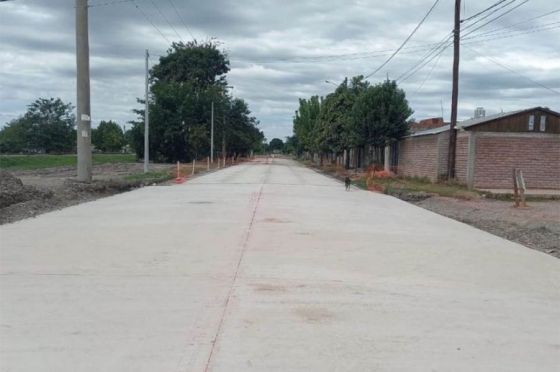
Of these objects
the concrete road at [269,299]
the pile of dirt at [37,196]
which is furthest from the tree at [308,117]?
the concrete road at [269,299]

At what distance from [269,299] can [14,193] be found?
11.5 meters

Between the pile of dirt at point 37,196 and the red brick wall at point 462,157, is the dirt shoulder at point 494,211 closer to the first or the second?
the red brick wall at point 462,157

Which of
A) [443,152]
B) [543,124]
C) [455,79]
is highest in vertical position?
[455,79]

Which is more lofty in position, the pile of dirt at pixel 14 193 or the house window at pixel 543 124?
the house window at pixel 543 124

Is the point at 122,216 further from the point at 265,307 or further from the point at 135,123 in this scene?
the point at 135,123

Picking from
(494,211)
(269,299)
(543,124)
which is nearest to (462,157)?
(543,124)

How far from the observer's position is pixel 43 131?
11781 cm

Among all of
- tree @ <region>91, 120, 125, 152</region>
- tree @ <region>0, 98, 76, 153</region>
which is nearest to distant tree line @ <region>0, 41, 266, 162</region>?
tree @ <region>0, 98, 76, 153</region>

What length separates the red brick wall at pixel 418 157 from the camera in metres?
31.7

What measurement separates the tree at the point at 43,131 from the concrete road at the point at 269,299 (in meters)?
113

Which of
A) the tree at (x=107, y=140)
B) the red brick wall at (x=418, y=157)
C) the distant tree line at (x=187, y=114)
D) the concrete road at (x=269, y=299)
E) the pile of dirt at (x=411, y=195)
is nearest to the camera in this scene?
the concrete road at (x=269, y=299)

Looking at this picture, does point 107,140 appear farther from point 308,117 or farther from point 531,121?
point 531,121

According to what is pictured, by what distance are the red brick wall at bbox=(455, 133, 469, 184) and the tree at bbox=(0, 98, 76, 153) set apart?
103 meters

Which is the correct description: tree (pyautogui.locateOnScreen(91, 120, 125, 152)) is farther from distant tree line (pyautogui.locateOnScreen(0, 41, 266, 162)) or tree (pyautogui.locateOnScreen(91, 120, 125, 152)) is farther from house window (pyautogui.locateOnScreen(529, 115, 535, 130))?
house window (pyautogui.locateOnScreen(529, 115, 535, 130))
